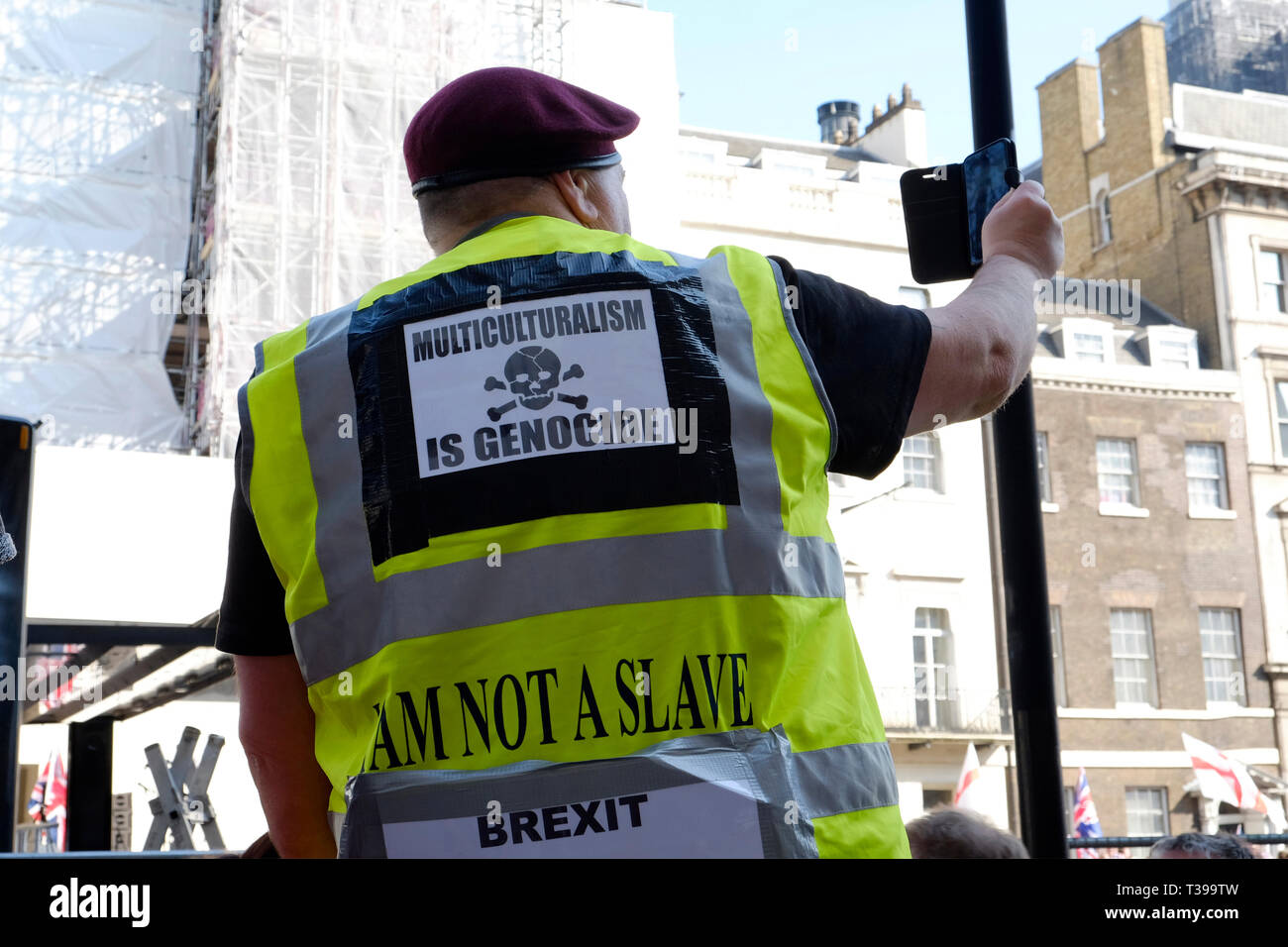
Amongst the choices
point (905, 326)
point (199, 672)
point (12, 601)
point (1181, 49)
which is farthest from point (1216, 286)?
point (1181, 49)

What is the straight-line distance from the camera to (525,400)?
4.79ft

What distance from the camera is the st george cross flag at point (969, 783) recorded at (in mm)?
22938

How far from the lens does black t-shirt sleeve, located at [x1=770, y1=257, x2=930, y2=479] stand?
1.54 m

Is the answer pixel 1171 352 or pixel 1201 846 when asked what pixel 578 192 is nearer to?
pixel 1201 846

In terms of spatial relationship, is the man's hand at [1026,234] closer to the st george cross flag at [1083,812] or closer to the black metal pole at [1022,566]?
the black metal pole at [1022,566]

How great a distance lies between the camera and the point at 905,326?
1.56 meters

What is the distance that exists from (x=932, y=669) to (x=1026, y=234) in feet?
80.8

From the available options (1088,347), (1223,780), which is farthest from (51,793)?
(1088,347)

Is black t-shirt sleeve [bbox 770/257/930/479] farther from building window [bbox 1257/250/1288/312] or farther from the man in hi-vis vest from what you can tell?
building window [bbox 1257/250/1288/312]

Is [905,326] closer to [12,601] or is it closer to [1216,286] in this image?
[12,601]

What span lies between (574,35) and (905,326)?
2402 centimetres

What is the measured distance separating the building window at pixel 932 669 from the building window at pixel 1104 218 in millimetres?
12053

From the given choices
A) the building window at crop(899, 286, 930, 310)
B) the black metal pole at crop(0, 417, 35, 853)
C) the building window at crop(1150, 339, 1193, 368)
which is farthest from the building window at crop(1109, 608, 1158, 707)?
the black metal pole at crop(0, 417, 35, 853)

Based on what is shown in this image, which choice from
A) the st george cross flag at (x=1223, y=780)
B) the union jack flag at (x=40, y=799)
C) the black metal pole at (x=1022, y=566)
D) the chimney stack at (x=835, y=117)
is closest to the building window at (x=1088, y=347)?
the st george cross flag at (x=1223, y=780)
